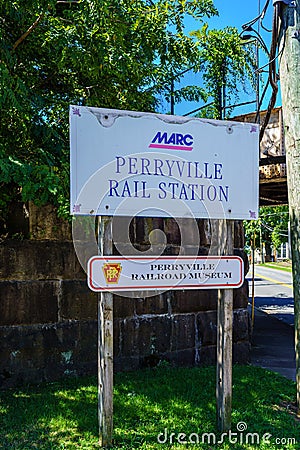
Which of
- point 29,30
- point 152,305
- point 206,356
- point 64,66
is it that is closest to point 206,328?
point 206,356

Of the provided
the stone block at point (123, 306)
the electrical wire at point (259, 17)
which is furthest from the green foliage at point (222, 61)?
the stone block at point (123, 306)

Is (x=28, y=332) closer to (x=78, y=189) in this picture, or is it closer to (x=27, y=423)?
(x=27, y=423)

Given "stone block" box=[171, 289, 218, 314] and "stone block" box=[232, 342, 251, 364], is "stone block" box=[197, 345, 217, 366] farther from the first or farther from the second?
"stone block" box=[171, 289, 218, 314]

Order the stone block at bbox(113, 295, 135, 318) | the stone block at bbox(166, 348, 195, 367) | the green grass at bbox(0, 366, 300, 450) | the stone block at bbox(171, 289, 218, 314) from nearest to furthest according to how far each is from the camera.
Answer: the green grass at bbox(0, 366, 300, 450), the stone block at bbox(113, 295, 135, 318), the stone block at bbox(166, 348, 195, 367), the stone block at bbox(171, 289, 218, 314)

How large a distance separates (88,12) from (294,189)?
2585mm

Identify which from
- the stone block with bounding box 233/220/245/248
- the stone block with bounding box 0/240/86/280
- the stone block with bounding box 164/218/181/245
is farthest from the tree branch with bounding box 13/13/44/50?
the stone block with bounding box 233/220/245/248

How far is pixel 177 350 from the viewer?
6.47 metres

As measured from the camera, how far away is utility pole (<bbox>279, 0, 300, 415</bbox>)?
518 centimetres

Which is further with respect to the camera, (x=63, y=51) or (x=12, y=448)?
(x=63, y=51)

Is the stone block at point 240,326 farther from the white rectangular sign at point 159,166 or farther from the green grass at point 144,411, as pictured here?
the white rectangular sign at point 159,166

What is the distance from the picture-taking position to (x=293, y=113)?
5.25 metres

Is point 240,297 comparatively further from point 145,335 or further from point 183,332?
point 145,335

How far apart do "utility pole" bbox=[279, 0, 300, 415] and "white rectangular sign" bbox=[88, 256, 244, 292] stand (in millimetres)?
895

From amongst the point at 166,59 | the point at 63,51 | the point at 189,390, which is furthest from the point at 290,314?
the point at 63,51
